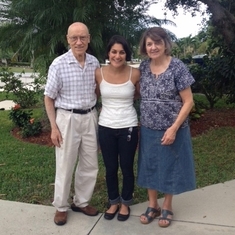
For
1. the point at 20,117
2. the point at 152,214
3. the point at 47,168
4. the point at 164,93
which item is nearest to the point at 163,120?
the point at 164,93

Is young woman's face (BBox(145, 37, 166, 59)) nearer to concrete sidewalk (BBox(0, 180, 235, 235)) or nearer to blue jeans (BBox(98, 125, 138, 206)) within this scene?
blue jeans (BBox(98, 125, 138, 206))

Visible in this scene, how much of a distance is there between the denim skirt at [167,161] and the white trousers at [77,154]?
18.0 inches

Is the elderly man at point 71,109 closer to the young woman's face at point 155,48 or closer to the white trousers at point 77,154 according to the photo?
the white trousers at point 77,154

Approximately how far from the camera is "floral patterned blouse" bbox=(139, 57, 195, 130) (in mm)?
2959

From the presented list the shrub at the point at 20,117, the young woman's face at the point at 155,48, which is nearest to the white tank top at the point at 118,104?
the young woman's face at the point at 155,48

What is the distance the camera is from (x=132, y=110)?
3.17m

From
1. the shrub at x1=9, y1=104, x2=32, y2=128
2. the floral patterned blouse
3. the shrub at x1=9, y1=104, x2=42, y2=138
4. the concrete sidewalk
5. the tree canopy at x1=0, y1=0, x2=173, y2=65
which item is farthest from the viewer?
the shrub at x1=9, y1=104, x2=32, y2=128

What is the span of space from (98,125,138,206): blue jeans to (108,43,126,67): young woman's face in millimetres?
568

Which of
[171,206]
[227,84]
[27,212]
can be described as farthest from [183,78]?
[227,84]

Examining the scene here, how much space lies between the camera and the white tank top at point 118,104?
3.09 meters

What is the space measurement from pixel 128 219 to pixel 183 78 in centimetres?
141

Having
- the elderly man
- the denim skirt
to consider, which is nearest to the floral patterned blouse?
the denim skirt

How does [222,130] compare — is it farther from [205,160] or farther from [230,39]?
[230,39]

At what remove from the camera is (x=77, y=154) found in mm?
3322
